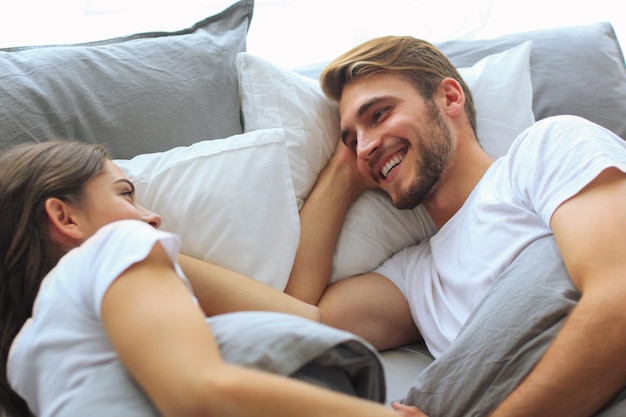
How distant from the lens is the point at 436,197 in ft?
5.25

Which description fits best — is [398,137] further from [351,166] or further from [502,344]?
[502,344]

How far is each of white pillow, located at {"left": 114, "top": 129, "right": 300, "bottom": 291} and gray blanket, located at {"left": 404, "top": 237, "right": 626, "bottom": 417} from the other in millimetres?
406

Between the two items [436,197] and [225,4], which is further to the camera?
[225,4]

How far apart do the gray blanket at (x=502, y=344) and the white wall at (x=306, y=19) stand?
1.08 meters

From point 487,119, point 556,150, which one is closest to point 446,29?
point 487,119

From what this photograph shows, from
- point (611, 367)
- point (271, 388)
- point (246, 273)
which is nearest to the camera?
point (271, 388)

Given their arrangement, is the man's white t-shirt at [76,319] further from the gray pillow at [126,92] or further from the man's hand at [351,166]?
the man's hand at [351,166]

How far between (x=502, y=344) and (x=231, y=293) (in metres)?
0.49

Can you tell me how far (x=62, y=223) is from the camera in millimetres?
1078

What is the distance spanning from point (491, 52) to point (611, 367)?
3.55ft

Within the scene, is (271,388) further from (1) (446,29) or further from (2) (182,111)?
(1) (446,29)

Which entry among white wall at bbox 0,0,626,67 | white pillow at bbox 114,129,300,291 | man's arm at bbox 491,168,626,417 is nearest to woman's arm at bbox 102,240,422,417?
man's arm at bbox 491,168,626,417

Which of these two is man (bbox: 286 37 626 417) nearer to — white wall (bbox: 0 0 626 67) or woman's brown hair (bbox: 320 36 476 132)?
woman's brown hair (bbox: 320 36 476 132)

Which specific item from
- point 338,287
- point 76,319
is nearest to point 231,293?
point 338,287
